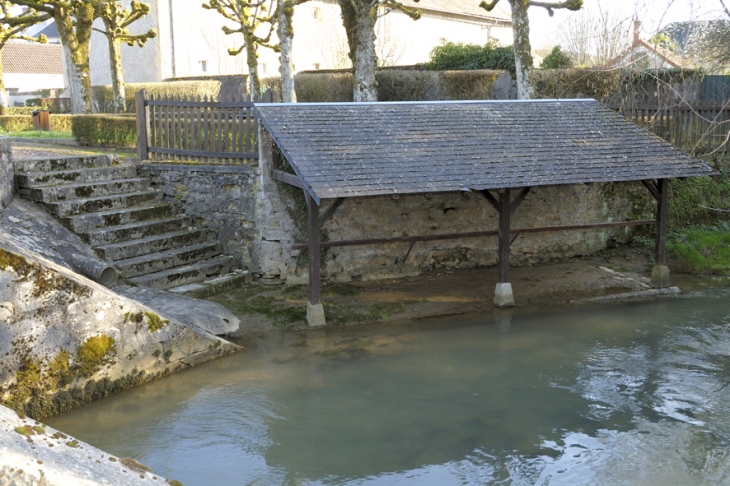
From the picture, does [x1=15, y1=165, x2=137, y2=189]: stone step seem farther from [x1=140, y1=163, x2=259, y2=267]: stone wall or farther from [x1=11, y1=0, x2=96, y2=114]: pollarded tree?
[x1=11, y1=0, x2=96, y2=114]: pollarded tree

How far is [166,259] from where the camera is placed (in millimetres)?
9836

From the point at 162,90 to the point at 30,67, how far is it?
105 feet

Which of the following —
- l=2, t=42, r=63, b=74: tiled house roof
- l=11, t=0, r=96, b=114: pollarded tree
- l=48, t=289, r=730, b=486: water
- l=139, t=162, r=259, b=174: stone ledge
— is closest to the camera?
l=48, t=289, r=730, b=486: water

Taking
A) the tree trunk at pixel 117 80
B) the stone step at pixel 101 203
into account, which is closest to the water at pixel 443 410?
the stone step at pixel 101 203

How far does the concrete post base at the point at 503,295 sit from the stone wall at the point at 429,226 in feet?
5.28

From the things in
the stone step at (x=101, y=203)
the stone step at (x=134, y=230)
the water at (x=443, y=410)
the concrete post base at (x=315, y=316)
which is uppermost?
the stone step at (x=101, y=203)

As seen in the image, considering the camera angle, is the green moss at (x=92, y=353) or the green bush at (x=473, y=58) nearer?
the green moss at (x=92, y=353)

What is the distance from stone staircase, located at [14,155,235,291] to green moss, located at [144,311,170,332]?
6.88 feet

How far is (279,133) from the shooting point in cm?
901

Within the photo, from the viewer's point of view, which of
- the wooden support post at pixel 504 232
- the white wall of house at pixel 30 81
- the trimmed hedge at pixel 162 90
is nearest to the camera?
the wooden support post at pixel 504 232

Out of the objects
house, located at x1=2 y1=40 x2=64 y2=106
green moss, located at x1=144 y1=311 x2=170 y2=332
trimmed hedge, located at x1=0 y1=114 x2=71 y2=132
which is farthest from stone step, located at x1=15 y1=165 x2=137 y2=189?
house, located at x1=2 y1=40 x2=64 y2=106

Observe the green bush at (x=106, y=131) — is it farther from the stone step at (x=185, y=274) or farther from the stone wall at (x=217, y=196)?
the stone step at (x=185, y=274)

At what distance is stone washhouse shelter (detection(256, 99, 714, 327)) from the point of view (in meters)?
8.72

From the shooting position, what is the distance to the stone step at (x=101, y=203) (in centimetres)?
959
